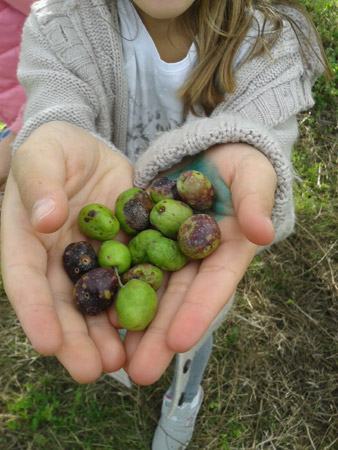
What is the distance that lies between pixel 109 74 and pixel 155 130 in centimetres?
57

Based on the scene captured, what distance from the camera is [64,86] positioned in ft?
9.04

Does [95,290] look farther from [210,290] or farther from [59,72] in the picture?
[59,72]

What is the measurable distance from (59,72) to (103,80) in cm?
31

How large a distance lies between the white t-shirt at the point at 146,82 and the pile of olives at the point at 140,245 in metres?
0.88

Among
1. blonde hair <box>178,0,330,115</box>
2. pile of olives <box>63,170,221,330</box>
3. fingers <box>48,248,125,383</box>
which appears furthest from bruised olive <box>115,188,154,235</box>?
blonde hair <box>178,0,330,115</box>

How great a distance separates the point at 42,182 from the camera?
1.91 metres

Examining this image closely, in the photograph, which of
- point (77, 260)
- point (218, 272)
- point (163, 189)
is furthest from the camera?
point (163, 189)

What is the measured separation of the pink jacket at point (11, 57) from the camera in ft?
12.1

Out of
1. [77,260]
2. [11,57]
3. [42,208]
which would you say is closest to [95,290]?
[77,260]

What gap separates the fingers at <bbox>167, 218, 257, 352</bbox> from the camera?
6.10ft

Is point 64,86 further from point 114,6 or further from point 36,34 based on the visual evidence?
point 114,6

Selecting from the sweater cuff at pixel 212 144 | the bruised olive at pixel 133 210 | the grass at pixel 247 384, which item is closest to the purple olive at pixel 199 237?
the bruised olive at pixel 133 210

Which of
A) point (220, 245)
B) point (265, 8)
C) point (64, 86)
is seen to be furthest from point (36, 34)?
point (220, 245)

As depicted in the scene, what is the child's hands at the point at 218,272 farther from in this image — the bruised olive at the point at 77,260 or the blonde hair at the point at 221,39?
the blonde hair at the point at 221,39
